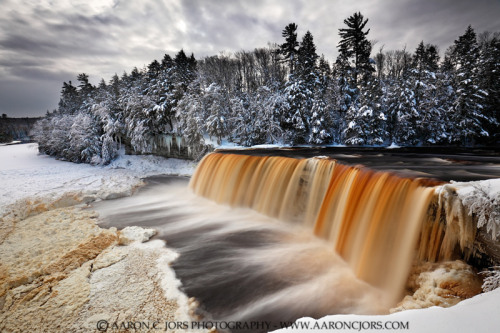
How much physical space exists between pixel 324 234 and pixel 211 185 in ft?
24.1

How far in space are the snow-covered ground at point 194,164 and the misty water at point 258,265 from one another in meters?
1.94

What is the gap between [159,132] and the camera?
76.3ft

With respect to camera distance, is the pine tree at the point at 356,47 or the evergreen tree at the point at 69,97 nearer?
the pine tree at the point at 356,47

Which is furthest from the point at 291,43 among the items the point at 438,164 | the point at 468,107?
the point at 438,164

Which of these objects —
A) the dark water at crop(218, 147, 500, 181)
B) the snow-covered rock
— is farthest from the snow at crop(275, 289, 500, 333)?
the snow-covered rock

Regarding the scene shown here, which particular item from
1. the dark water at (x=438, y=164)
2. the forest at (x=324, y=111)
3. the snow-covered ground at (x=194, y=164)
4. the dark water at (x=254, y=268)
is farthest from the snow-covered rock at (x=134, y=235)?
the forest at (x=324, y=111)

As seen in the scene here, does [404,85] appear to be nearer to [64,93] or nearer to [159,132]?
[159,132]

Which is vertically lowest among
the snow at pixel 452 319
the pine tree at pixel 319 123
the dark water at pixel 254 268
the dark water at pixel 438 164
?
the dark water at pixel 254 268

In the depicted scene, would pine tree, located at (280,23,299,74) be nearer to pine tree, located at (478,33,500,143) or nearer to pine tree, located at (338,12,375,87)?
pine tree, located at (338,12,375,87)

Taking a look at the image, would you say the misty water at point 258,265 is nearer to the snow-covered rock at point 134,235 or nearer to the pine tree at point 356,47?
the snow-covered rock at point 134,235

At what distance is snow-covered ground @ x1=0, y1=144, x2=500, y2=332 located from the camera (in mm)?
2053

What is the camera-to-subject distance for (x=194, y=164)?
20484 mm

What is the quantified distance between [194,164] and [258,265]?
1597cm

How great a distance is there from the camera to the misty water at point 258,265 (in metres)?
4.18
